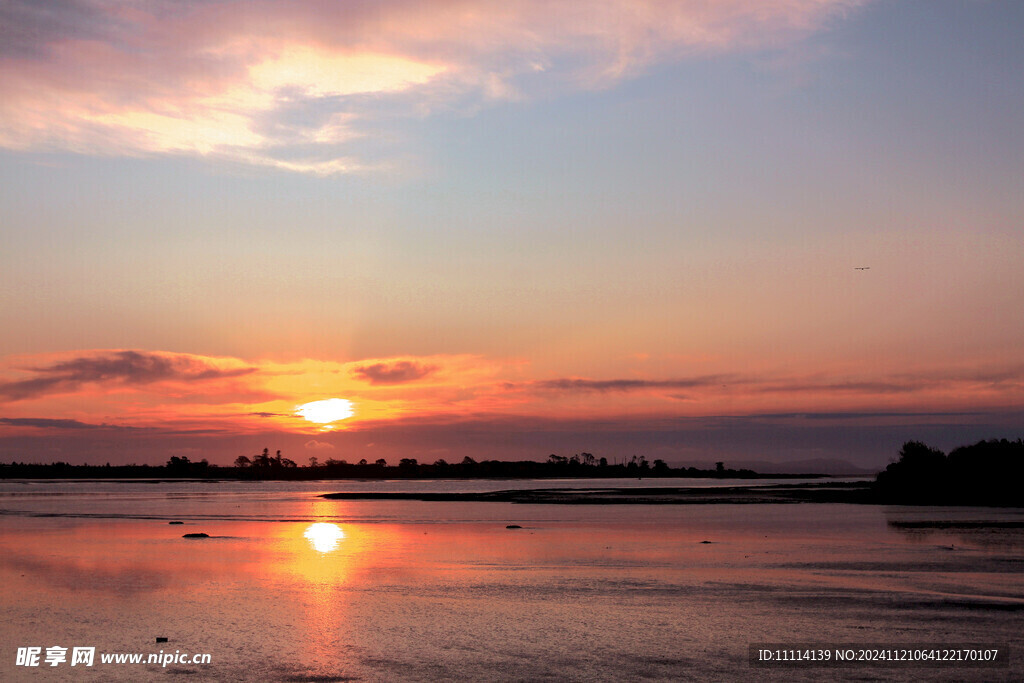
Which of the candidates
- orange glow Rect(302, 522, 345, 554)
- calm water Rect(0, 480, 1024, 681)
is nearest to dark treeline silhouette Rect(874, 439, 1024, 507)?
calm water Rect(0, 480, 1024, 681)

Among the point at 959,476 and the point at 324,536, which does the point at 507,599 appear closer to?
the point at 324,536

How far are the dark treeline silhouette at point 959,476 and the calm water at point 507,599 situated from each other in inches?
1299

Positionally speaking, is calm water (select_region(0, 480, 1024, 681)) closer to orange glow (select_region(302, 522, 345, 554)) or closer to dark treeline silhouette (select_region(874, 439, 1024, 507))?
orange glow (select_region(302, 522, 345, 554))

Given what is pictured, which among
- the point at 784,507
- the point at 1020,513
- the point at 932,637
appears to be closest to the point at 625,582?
the point at 932,637

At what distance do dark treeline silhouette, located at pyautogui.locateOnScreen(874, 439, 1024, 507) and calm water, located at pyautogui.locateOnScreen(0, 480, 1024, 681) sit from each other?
108 ft

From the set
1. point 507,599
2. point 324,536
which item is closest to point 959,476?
point 324,536

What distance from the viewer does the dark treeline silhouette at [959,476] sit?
79.2 metres

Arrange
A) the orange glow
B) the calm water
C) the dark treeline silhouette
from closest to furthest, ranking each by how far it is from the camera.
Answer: the calm water → the orange glow → the dark treeline silhouette

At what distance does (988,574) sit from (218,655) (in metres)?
25.1

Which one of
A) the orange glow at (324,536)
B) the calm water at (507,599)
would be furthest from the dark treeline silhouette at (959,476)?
the orange glow at (324,536)

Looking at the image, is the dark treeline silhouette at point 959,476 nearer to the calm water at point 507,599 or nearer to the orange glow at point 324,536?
the calm water at point 507,599

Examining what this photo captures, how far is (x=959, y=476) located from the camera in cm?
8481

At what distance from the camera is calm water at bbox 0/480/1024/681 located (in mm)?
19125

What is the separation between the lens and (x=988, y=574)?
30.7 metres
